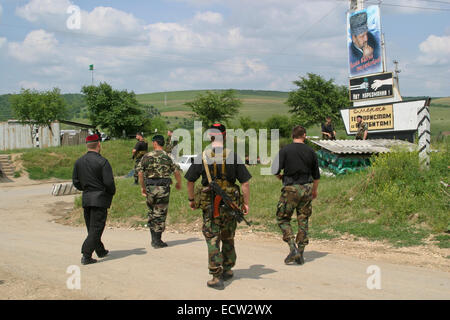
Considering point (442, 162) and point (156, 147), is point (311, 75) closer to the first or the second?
point (442, 162)

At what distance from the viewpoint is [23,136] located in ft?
132

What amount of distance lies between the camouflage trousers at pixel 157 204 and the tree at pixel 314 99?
29.7 metres

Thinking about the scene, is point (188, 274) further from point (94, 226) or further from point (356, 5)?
point (356, 5)

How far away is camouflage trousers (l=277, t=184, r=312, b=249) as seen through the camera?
A: 691 cm

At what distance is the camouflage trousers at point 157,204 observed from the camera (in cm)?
859

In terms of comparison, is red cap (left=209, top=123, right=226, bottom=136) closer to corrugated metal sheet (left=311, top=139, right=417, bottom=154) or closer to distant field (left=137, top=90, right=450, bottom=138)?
corrugated metal sheet (left=311, top=139, right=417, bottom=154)

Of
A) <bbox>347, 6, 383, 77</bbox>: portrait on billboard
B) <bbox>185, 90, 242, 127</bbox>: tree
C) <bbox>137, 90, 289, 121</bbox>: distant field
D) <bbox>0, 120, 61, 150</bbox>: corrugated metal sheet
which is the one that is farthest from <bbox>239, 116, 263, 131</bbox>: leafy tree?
<bbox>137, 90, 289, 121</bbox>: distant field

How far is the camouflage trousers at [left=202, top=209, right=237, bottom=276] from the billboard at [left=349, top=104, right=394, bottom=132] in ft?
47.0

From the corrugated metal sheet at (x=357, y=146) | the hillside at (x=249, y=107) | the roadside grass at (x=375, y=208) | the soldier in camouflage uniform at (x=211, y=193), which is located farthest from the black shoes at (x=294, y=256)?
the hillside at (x=249, y=107)

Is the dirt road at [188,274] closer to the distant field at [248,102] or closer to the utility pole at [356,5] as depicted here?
the utility pole at [356,5]

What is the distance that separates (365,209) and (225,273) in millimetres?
5240

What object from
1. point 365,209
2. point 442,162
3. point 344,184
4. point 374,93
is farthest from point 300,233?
point 374,93

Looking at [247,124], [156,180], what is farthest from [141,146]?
A: [247,124]

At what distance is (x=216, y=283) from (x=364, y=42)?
Result: 17084mm
